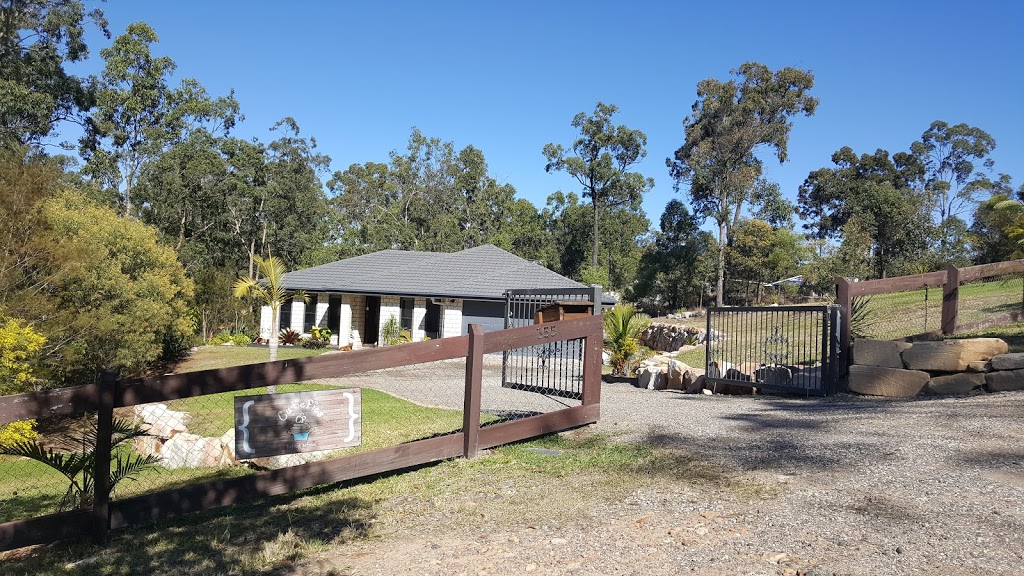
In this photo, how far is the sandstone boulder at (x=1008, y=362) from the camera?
8.35 metres

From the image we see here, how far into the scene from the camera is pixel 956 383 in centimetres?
865

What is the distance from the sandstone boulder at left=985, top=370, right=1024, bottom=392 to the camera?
827 cm

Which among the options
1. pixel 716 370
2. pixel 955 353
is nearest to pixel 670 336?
pixel 716 370

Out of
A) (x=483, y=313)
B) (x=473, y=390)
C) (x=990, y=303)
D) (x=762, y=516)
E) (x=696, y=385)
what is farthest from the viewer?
(x=483, y=313)

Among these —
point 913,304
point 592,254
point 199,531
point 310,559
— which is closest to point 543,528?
point 310,559

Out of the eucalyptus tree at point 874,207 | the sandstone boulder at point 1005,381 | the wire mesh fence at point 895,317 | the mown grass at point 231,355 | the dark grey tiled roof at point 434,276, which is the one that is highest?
the eucalyptus tree at point 874,207

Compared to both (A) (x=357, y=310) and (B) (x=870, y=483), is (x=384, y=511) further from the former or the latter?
(A) (x=357, y=310)

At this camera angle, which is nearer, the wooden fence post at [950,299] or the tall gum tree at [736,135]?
the wooden fence post at [950,299]

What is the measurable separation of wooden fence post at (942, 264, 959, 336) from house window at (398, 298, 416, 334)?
1913 cm

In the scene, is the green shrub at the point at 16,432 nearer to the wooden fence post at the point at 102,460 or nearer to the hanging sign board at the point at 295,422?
the wooden fence post at the point at 102,460

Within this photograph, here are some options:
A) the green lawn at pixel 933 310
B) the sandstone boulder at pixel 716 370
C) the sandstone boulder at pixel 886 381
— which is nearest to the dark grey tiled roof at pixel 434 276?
the green lawn at pixel 933 310

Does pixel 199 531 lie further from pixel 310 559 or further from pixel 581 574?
pixel 581 574

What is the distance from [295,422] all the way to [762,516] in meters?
3.34

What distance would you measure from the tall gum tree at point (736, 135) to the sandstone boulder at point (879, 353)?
34467mm
